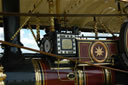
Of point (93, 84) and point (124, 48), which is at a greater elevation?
point (124, 48)

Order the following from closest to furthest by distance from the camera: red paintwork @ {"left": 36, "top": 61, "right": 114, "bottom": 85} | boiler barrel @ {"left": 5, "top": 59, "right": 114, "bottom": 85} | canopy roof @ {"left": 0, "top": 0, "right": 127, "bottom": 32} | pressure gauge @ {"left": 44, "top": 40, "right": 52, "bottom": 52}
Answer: boiler barrel @ {"left": 5, "top": 59, "right": 114, "bottom": 85}
red paintwork @ {"left": 36, "top": 61, "right": 114, "bottom": 85}
pressure gauge @ {"left": 44, "top": 40, "right": 52, "bottom": 52}
canopy roof @ {"left": 0, "top": 0, "right": 127, "bottom": 32}

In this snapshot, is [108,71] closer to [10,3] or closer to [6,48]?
[6,48]

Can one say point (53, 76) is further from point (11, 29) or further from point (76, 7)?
point (76, 7)

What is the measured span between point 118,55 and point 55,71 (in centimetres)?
90

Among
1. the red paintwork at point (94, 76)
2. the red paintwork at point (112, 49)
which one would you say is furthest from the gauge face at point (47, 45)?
the red paintwork at point (112, 49)

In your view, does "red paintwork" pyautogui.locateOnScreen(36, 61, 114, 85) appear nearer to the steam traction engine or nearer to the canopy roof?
the steam traction engine

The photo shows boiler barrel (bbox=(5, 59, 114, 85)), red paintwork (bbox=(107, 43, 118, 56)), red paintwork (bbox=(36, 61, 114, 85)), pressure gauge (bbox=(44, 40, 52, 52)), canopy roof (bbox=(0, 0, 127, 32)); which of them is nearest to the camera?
boiler barrel (bbox=(5, 59, 114, 85))

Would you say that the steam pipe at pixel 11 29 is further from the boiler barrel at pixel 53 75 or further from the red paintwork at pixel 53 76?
the red paintwork at pixel 53 76

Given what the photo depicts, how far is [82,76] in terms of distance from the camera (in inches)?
91.8

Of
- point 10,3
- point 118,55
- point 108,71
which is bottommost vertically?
point 108,71

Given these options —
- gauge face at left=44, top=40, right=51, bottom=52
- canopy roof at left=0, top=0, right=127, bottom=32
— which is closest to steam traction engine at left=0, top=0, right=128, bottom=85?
gauge face at left=44, top=40, right=51, bottom=52

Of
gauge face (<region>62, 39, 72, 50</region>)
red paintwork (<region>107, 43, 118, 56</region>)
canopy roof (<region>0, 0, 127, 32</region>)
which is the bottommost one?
red paintwork (<region>107, 43, 118, 56</region>)

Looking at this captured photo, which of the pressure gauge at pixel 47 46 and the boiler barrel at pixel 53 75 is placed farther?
the pressure gauge at pixel 47 46

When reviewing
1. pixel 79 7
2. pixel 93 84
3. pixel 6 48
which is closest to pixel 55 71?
pixel 93 84
